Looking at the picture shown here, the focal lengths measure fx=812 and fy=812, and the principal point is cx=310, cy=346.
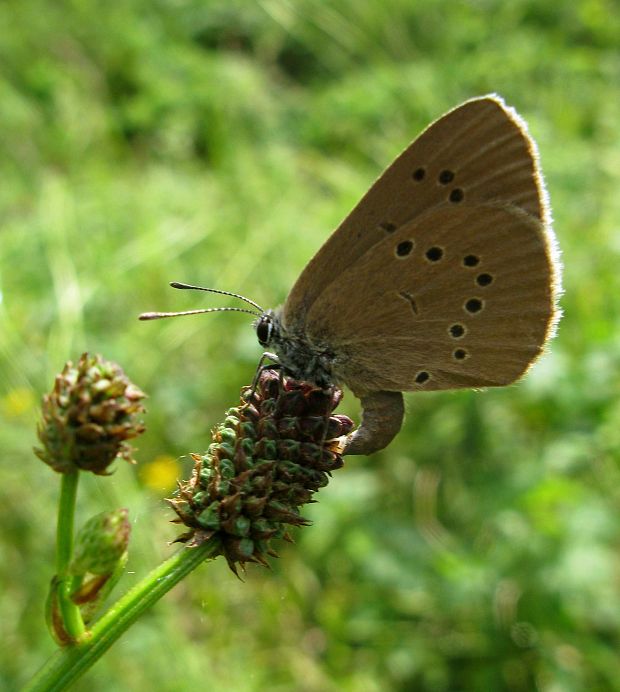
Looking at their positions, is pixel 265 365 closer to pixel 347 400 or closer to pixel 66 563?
pixel 66 563

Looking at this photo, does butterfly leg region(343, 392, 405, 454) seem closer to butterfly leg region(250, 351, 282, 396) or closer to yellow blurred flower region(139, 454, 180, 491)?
butterfly leg region(250, 351, 282, 396)

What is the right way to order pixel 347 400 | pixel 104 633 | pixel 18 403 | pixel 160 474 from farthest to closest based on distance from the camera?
1. pixel 347 400
2. pixel 160 474
3. pixel 18 403
4. pixel 104 633

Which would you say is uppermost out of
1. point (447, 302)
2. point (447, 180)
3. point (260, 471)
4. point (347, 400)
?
point (347, 400)

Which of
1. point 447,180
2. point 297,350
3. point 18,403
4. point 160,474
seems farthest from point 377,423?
point 18,403

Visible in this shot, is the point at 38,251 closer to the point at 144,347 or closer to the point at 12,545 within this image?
the point at 144,347

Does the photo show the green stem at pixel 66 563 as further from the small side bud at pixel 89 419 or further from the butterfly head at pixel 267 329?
the butterfly head at pixel 267 329

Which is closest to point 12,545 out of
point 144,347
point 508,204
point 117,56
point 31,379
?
point 31,379
